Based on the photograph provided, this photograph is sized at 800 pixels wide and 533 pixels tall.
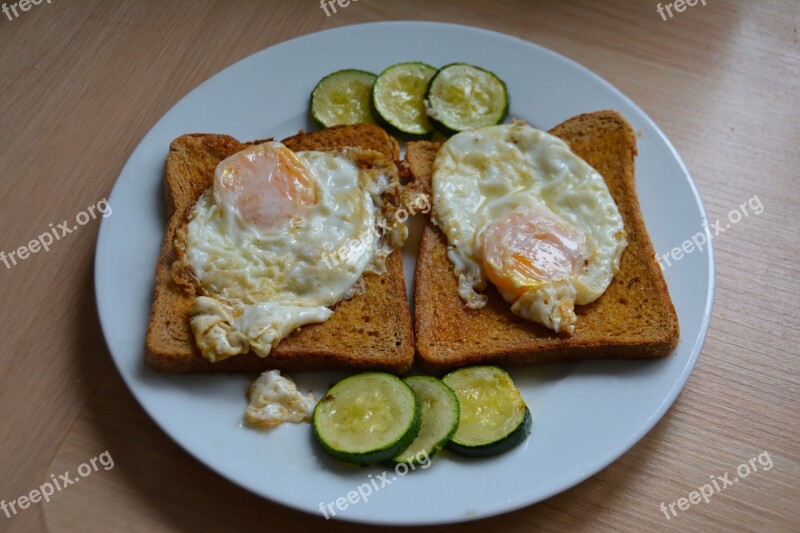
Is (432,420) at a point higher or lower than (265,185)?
lower

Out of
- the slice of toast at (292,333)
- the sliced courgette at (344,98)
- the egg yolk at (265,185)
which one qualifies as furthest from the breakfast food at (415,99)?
the slice of toast at (292,333)

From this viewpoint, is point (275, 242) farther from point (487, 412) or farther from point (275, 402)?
point (487, 412)

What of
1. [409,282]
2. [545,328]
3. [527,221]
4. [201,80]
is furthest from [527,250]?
[201,80]

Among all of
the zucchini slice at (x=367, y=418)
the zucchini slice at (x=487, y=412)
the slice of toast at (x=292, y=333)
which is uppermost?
the slice of toast at (x=292, y=333)

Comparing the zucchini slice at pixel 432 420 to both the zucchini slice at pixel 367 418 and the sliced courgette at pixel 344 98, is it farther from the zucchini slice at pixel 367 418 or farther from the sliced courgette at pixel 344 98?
the sliced courgette at pixel 344 98

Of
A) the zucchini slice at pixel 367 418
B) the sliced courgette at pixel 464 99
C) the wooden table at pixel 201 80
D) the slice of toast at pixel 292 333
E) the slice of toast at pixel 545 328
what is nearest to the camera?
the zucchini slice at pixel 367 418

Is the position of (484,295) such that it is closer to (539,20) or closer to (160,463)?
(160,463)

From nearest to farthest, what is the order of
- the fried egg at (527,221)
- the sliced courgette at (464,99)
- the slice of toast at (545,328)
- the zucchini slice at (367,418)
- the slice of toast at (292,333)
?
the zucchini slice at (367,418) < the slice of toast at (292,333) < the slice of toast at (545,328) < the fried egg at (527,221) < the sliced courgette at (464,99)

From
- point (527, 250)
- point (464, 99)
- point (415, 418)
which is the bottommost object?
point (415, 418)
